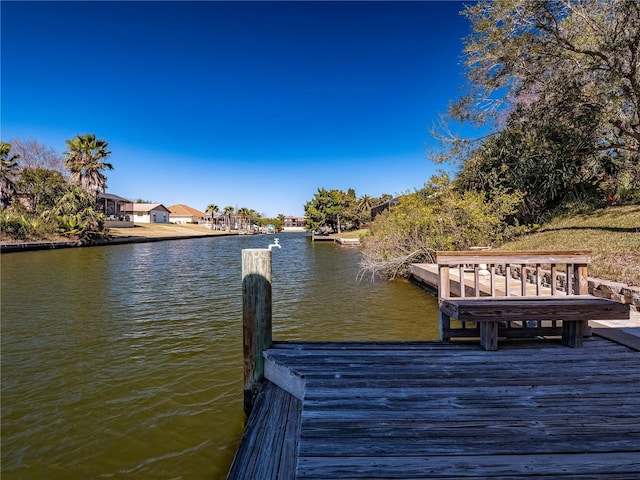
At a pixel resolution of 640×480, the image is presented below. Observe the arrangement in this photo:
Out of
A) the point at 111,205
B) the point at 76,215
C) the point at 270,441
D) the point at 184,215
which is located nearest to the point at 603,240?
the point at 270,441

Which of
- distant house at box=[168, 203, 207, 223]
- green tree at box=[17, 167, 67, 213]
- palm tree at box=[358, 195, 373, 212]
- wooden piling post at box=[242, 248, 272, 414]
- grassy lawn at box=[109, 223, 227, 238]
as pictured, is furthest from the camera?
distant house at box=[168, 203, 207, 223]

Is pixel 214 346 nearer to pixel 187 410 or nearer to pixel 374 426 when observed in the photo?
pixel 187 410

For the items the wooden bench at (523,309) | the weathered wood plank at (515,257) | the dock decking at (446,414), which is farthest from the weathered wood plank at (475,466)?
the weathered wood plank at (515,257)

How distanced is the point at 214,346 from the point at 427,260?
8746 mm

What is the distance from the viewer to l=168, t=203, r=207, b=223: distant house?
97.2 m

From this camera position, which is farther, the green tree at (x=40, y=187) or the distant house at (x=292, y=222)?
the distant house at (x=292, y=222)

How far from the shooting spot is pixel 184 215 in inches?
3890

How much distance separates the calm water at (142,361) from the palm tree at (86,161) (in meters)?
27.8

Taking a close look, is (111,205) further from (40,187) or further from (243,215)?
(243,215)

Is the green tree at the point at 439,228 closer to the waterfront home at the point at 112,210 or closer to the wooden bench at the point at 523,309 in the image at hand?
the wooden bench at the point at 523,309

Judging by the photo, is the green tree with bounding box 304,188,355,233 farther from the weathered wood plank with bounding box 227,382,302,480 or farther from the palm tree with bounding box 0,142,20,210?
the weathered wood plank with bounding box 227,382,302,480

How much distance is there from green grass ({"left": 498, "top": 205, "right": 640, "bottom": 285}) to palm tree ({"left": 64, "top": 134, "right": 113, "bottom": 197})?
38917 mm

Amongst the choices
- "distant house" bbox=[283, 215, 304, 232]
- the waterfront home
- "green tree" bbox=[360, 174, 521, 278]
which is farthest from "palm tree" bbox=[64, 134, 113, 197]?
"distant house" bbox=[283, 215, 304, 232]

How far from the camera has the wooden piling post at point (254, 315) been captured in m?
3.50
